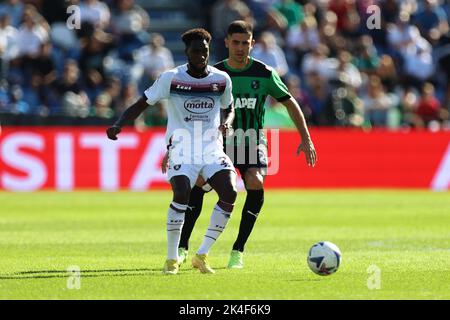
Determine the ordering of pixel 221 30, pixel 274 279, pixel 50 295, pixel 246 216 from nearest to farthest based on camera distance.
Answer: pixel 50 295 < pixel 274 279 < pixel 246 216 < pixel 221 30

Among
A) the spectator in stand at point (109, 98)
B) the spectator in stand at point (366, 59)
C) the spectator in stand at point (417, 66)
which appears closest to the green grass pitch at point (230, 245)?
the spectator in stand at point (109, 98)

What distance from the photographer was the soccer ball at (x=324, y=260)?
10.2 meters

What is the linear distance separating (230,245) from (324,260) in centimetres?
408

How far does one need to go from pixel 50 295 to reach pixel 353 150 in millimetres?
16535

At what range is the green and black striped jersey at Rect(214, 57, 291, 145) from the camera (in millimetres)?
11750

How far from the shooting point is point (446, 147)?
982 inches

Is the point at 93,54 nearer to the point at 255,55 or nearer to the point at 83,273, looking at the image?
the point at 255,55

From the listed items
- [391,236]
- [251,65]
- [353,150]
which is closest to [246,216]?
[251,65]

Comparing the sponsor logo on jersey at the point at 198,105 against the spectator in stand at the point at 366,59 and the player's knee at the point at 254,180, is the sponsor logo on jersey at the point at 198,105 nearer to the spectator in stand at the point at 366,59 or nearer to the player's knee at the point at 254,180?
the player's knee at the point at 254,180

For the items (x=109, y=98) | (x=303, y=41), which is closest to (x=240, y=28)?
(x=109, y=98)

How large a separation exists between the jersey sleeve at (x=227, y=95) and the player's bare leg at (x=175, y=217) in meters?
0.96

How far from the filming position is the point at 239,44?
11.5 meters

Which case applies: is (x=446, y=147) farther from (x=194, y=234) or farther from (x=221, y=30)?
(x=194, y=234)

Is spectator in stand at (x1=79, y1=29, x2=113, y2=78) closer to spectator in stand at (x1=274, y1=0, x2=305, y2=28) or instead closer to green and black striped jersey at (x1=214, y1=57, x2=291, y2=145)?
spectator in stand at (x1=274, y1=0, x2=305, y2=28)
